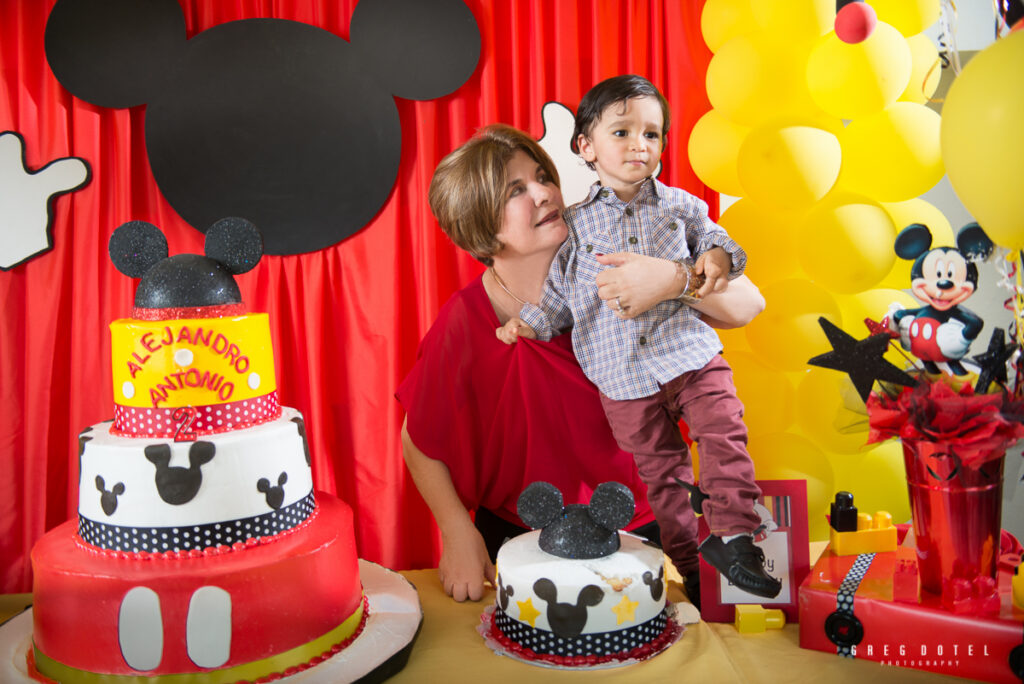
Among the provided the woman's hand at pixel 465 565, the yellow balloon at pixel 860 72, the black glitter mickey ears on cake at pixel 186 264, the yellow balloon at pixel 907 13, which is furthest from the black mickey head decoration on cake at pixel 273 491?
the yellow balloon at pixel 907 13

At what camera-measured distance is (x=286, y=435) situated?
5.64 feet

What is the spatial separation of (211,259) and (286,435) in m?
0.42

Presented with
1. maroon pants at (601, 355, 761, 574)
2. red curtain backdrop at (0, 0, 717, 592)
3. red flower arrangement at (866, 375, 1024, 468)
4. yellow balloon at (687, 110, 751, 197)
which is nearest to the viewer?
red flower arrangement at (866, 375, 1024, 468)

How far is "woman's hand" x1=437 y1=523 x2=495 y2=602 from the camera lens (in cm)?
210

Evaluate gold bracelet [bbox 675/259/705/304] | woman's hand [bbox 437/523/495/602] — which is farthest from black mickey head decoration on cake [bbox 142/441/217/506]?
gold bracelet [bbox 675/259/705/304]

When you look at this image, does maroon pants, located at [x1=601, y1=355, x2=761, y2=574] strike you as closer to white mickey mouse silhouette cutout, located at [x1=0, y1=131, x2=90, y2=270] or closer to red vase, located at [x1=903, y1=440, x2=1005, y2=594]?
red vase, located at [x1=903, y1=440, x2=1005, y2=594]

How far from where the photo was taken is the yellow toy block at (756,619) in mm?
1811

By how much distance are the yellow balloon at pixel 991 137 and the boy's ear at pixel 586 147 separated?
0.81 metres

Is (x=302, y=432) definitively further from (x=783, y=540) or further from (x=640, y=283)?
(x=783, y=540)

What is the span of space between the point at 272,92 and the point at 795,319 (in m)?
1.63

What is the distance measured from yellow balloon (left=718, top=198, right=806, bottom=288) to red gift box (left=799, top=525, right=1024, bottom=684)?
2.64 ft

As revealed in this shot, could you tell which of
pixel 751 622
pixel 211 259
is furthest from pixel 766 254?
pixel 211 259

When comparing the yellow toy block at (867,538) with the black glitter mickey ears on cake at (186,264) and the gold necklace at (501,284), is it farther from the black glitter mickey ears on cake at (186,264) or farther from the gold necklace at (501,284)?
the black glitter mickey ears on cake at (186,264)

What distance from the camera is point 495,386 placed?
2238mm
